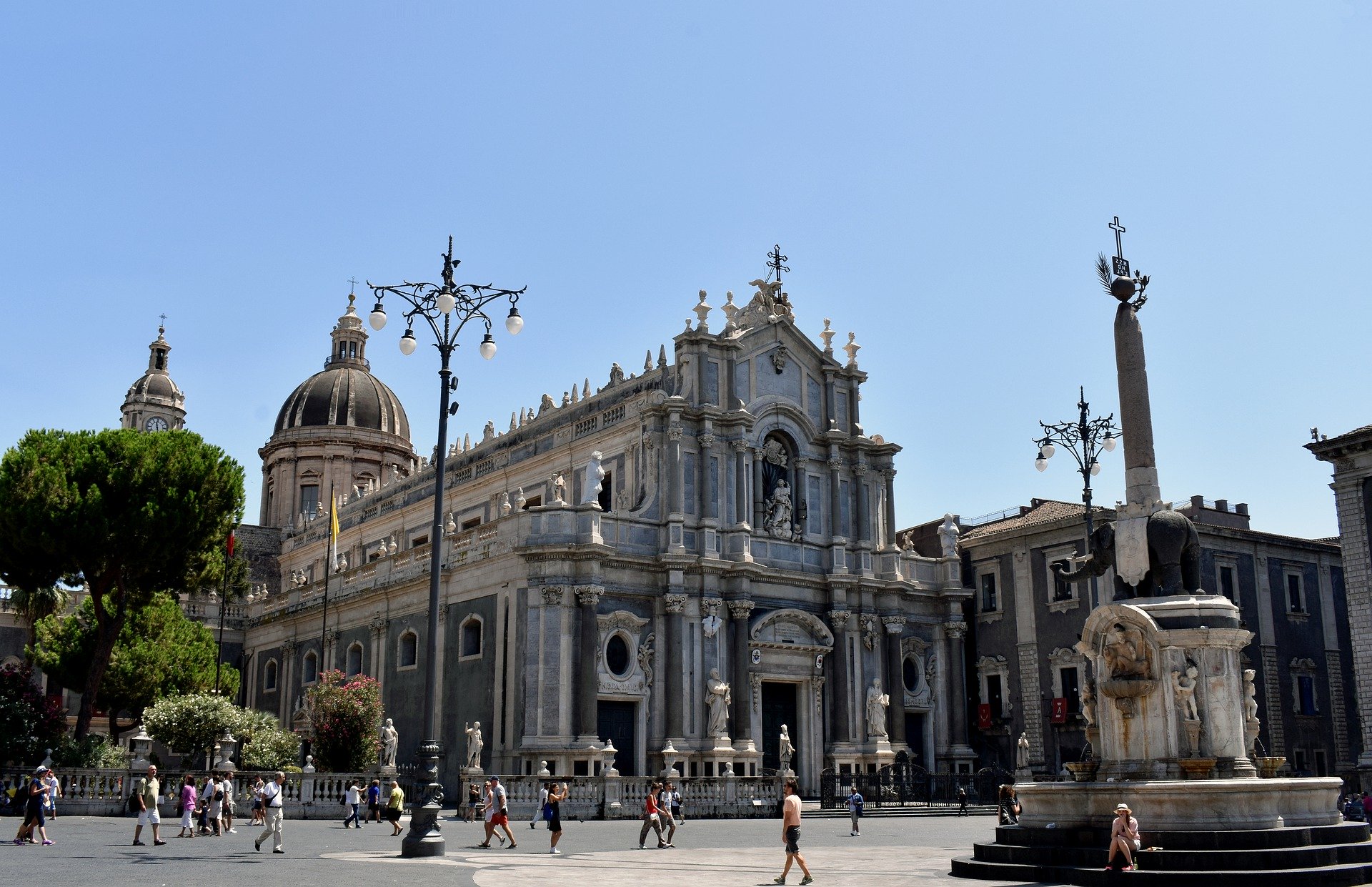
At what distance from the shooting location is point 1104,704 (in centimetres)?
1809

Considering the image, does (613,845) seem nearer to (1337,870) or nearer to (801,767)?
(1337,870)

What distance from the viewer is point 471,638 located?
43.1 meters

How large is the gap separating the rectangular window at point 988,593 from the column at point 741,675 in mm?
12306

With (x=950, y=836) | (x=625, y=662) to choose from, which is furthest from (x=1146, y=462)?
(x=625, y=662)

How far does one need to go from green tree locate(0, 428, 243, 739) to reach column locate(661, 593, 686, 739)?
51.7 ft

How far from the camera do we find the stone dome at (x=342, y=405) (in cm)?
7900

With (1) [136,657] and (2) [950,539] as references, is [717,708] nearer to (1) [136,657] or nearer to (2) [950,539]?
(2) [950,539]

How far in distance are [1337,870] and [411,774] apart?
101 feet

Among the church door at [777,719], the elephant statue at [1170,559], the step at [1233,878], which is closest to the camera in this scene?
the step at [1233,878]

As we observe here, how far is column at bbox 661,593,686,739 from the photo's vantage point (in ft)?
136

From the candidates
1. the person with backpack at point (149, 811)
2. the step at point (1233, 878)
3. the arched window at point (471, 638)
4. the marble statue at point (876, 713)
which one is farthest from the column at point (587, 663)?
the step at point (1233, 878)

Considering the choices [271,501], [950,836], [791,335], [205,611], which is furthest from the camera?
[271,501]

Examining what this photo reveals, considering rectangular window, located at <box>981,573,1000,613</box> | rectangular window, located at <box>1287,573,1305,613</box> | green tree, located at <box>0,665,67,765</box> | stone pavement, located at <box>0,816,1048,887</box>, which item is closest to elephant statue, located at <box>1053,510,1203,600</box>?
stone pavement, located at <box>0,816,1048,887</box>

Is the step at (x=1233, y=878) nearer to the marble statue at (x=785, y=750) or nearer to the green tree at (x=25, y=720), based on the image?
the marble statue at (x=785, y=750)
